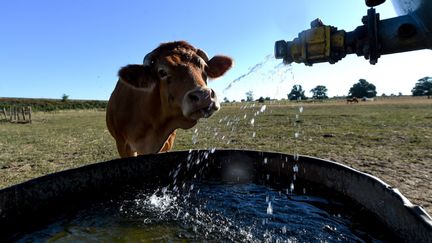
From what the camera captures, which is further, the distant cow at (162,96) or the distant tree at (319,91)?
the distant tree at (319,91)

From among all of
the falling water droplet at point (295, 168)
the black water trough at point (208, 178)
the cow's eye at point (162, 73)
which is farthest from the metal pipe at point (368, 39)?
the cow's eye at point (162, 73)

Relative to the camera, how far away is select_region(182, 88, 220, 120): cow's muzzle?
3.44 meters

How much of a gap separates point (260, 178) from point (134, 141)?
93.1 inches

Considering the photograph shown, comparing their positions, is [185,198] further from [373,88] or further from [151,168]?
[373,88]

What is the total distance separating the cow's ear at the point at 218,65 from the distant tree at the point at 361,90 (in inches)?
4513

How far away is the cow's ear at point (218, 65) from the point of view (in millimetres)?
4910

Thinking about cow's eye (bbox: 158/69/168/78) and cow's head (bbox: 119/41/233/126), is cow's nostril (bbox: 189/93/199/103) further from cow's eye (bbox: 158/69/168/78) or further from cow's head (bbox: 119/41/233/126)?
cow's eye (bbox: 158/69/168/78)

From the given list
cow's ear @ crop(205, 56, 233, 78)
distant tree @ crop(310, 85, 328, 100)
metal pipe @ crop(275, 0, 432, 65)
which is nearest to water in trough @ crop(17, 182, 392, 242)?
metal pipe @ crop(275, 0, 432, 65)

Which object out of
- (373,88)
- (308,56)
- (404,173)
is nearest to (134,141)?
(308,56)

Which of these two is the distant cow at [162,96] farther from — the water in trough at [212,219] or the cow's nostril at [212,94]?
the water in trough at [212,219]

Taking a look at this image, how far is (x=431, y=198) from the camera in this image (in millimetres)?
4266

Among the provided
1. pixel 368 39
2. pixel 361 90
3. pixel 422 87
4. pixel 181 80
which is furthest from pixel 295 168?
pixel 422 87

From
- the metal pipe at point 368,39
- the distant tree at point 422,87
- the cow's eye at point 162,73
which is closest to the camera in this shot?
the metal pipe at point 368,39

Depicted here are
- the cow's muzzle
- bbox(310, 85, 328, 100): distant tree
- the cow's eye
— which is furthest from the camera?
bbox(310, 85, 328, 100): distant tree
